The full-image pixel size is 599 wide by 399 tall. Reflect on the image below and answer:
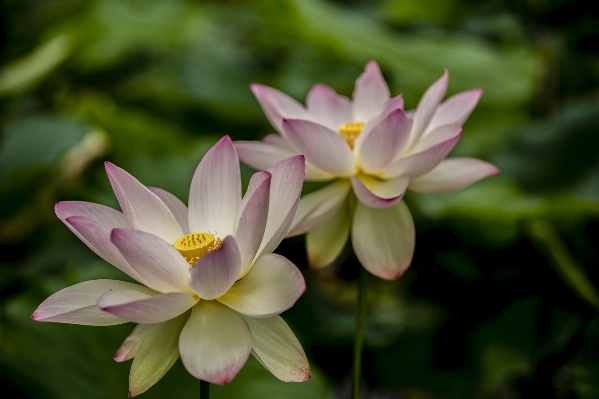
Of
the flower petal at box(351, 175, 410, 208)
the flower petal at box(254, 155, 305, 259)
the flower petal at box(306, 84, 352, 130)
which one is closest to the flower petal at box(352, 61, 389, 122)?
the flower petal at box(306, 84, 352, 130)

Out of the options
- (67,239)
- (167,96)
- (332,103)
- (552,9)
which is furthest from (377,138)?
(167,96)

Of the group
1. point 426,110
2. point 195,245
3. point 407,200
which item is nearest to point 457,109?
point 426,110

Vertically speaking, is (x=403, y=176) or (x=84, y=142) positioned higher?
(x=403, y=176)

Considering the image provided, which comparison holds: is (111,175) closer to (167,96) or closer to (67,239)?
(67,239)

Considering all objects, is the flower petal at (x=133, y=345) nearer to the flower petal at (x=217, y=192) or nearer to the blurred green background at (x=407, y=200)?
the flower petal at (x=217, y=192)

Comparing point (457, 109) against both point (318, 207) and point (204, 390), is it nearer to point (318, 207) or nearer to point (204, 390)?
point (318, 207)
